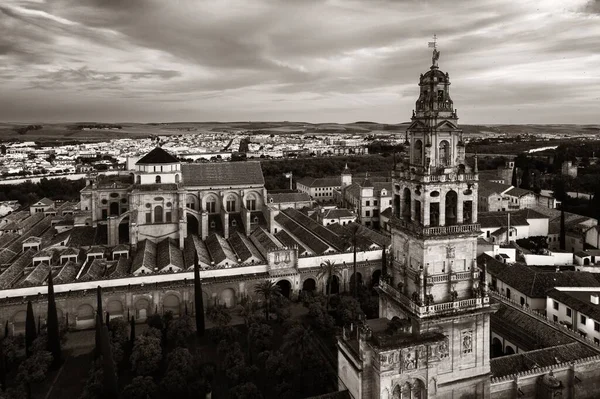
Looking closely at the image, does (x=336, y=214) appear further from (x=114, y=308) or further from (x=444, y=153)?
(x=444, y=153)

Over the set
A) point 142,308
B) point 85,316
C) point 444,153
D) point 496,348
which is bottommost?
point 496,348

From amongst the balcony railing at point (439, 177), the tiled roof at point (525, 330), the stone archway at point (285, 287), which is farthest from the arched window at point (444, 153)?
the stone archway at point (285, 287)

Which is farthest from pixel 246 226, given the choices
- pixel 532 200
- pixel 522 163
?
pixel 522 163

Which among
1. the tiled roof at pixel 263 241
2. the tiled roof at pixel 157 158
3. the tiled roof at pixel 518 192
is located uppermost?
the tiled roof at pixel 157 158

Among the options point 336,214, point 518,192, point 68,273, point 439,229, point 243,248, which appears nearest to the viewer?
point 439,229

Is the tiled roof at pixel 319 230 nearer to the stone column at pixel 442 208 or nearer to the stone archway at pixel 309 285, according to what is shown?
the stone archway at pixel 309 285

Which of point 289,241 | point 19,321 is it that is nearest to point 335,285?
point 289,241
